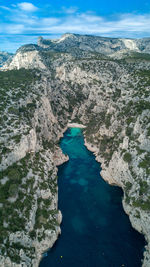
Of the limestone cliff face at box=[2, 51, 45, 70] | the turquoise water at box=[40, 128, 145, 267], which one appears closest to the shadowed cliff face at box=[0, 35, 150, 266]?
the turquoise water at box=[40, 128, 145, 267]

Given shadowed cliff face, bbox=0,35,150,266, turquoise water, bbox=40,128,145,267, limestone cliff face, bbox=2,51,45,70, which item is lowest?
turquoise water, bbox=40,128,145,267

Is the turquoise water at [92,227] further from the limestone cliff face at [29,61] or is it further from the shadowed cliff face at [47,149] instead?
the limestone cliff face at [29,61]

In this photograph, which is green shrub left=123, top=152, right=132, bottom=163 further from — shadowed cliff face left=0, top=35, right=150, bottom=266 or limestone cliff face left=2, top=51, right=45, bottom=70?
limestone cliff face left=2, top=51, right=45, bottom=70

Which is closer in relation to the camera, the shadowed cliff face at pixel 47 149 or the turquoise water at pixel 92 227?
the turquoise water at pixel 92 227

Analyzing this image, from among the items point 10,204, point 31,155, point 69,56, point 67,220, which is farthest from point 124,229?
point 69,56

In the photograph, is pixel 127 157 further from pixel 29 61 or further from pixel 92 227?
pixel 29 61

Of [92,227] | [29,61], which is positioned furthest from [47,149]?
[29,61]

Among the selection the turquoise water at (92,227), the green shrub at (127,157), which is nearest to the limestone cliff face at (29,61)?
the turquoise water at (92,227)

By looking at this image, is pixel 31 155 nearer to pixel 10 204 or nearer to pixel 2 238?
pixel 10 204

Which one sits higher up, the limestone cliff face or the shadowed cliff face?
the limestone cliff face
